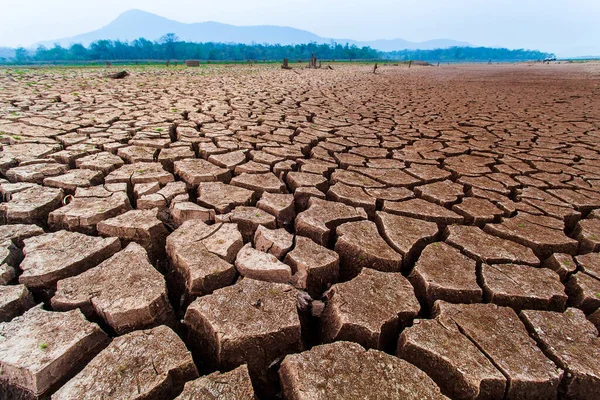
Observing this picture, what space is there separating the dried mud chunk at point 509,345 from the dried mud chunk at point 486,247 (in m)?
0.40

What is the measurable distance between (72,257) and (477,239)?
215cm

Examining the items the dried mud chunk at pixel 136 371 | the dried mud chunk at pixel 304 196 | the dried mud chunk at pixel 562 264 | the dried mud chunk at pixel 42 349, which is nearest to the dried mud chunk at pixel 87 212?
the dried mud chunk at pixel 42 349

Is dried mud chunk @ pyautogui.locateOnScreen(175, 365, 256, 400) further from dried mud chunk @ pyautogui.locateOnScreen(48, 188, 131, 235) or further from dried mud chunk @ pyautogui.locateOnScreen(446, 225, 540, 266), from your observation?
dried mud chunk @ pyautogui.locateOnScreen(446, 225, 540, 266)

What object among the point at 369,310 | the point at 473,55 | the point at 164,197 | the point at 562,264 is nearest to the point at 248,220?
the point at 164,197

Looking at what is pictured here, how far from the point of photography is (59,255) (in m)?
1.52

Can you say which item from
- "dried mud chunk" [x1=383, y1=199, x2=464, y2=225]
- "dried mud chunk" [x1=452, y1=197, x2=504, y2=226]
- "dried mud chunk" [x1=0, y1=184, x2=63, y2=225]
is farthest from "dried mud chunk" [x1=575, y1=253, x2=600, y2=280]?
"dried mud chunk" [x1=0, y1=184, x2=63, y2=225]

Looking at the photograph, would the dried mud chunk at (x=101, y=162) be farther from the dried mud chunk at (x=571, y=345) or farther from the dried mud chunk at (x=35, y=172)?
the dried mud chunk at (x=571, y=345)

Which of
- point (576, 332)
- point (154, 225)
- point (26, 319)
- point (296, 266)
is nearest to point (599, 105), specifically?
point (576, 332)

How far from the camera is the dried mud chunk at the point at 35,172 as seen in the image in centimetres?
228

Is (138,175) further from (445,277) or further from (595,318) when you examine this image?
(595,318)

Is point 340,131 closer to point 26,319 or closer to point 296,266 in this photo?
point 296,266

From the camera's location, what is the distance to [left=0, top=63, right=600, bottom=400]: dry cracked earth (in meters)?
1.06

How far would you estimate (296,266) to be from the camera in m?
1.57

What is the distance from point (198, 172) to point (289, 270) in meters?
1.39
